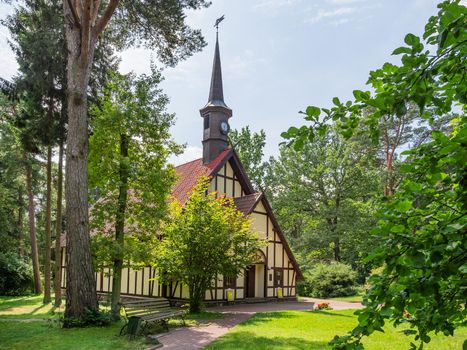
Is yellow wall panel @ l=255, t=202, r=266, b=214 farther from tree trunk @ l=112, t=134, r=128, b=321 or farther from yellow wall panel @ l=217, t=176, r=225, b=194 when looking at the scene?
tree trunk @ l=112, t=134, r=128, b=321

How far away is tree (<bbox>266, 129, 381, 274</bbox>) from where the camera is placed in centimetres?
2767

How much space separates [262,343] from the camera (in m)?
8.77

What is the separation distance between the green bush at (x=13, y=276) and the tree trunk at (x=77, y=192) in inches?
559

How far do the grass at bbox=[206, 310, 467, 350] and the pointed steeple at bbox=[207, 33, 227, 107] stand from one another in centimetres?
1277

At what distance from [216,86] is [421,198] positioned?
2178 centimetres

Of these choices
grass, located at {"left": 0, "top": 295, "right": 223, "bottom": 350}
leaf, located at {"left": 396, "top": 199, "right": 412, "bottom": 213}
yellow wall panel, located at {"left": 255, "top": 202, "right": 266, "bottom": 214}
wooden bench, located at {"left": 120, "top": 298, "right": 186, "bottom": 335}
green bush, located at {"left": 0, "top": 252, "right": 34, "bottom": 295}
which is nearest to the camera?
leaf, located at {"left": 396, "top": 199, "right": 412, "bottom": 213}

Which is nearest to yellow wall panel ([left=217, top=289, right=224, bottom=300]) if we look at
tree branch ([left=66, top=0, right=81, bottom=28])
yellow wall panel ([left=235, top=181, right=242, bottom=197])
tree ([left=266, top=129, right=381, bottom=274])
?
yellow wall panel ([left=235, top=181, right=242, bottom=197])

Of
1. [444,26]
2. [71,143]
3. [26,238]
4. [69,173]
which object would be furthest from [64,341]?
[26,238]

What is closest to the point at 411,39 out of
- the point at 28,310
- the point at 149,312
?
the point at 149,312

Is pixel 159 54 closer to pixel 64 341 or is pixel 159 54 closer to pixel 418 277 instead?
pixel 64 341

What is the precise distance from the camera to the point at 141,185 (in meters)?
12.6

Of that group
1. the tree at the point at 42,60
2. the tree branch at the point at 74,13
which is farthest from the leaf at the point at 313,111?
the tree at the point at 42,60

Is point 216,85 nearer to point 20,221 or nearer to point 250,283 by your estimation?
point 250,283

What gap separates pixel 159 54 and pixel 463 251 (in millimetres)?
13444
